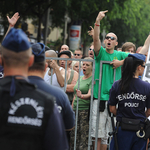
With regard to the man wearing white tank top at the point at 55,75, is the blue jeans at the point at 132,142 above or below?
below

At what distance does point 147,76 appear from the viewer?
545cm

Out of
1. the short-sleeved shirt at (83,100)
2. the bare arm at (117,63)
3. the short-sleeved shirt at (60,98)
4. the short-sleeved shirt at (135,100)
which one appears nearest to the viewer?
the short-sleeved shirt at (60,98)

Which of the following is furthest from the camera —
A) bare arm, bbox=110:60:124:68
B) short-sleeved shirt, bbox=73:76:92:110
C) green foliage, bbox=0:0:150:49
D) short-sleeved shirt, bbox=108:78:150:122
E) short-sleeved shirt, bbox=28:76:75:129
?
green foliage, bbox=0:0:150:49

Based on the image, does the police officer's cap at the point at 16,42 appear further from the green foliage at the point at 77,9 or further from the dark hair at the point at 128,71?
the green foliage at the point at 77,9

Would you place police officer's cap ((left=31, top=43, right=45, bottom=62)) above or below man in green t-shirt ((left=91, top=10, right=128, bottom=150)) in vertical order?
above

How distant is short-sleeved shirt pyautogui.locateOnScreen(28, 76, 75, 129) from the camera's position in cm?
252

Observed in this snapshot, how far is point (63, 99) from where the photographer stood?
2750 mm

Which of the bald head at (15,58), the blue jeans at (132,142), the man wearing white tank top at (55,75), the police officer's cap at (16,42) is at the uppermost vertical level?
the police officer's cap at (16,42)

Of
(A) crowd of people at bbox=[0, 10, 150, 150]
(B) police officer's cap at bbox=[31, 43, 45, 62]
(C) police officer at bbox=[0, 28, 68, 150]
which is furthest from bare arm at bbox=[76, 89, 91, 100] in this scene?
(C) police officer at bbox=[0, 28, 68, 150]

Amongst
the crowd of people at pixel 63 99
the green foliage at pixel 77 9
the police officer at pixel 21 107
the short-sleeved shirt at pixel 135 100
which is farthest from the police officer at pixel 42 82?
the green foliage at pixel 77 9

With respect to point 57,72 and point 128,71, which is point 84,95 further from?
point 128,71

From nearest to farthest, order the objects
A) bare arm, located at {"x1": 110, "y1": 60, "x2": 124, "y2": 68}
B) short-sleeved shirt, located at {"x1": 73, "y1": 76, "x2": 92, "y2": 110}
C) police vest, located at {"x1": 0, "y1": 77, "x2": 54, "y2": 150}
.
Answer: police vest, located at {"x1": 0, "y1": 77, "x2": 54, "y2": 150}, bare arm, located at {"x1": 110, "y1": 60, "x2": 124, "y2": 68}, short-sleeved shirt, located at {"x1": 73, "y1": 76, "x2": 92, "y2": 110}

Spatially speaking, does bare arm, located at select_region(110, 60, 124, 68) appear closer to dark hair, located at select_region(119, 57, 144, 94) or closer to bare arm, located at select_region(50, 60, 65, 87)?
bare arm, located at select_region(50, 60, 65, 87)

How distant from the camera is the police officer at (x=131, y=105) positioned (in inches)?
157
